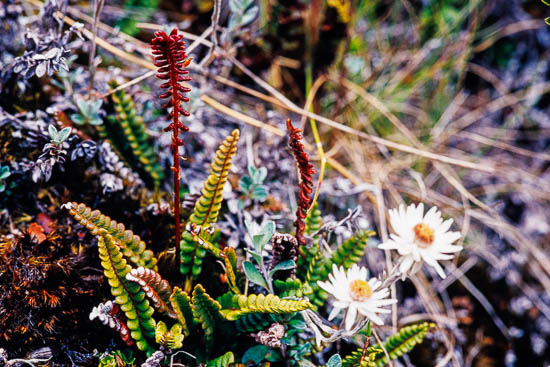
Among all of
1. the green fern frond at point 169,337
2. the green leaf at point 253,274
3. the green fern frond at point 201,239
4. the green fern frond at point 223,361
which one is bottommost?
the green fern frond at point 223,361

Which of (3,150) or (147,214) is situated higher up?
(3,150)

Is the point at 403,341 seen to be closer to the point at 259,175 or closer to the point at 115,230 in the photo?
the point at 259,175

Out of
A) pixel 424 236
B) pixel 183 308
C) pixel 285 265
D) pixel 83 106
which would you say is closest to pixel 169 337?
pixel 183 308

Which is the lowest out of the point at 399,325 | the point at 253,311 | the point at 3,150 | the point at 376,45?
the point at 399,325

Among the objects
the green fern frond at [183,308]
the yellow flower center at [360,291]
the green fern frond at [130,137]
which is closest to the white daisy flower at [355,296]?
the yellow flower center at [360,291]

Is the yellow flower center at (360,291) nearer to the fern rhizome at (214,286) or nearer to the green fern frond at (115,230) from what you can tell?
the fern rhizome at (214,286)

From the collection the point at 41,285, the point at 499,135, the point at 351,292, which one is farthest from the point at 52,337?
the point at 499,135

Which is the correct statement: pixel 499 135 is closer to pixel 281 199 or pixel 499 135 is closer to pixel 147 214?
pixel 281 199
